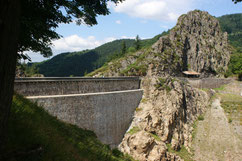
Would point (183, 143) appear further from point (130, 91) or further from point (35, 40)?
point (35, 40)

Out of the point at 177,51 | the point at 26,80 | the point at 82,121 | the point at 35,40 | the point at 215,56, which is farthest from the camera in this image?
the point at 215,56

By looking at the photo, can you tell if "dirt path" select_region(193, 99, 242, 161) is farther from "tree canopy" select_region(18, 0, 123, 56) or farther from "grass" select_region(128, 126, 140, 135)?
"tree canopy" select_region(18, 0, 123, 56)

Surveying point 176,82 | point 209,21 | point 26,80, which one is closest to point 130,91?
point 176,82

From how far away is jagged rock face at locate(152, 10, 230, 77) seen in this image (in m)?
47.4

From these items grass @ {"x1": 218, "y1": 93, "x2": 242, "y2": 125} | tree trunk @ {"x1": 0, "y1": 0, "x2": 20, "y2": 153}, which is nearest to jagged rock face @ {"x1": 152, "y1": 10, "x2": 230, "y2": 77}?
grass @ {"x1": 218, "y1": 93, "x2": 242, "y2": 125}

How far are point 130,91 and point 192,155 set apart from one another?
43.6 ft

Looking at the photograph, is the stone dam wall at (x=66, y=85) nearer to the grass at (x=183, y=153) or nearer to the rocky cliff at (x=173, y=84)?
the rocky cliff at (x=173, y=84)

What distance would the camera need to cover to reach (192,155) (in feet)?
78.4

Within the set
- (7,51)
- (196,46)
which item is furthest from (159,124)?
(196,46)

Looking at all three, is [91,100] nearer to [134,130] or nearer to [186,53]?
[134,130]

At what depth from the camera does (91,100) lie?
17719 mm

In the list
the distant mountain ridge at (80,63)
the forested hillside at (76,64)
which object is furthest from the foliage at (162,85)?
the forested hillside at (76,64)

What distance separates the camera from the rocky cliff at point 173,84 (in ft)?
67.4

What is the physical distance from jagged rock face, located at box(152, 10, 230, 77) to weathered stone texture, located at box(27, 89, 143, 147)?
26688mm
